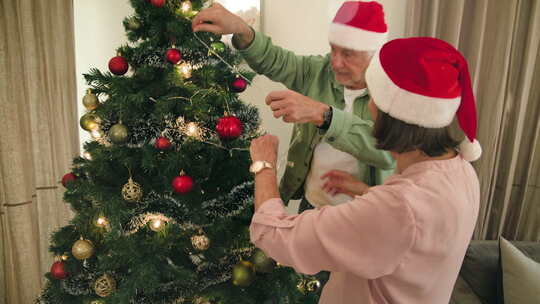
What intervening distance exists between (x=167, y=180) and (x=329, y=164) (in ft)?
1.95

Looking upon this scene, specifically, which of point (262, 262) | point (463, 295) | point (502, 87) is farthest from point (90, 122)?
point (502, 87)

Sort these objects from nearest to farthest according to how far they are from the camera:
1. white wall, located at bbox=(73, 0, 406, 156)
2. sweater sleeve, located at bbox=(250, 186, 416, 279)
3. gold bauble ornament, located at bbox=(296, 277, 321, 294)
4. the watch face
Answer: sweater sleeve, located at bbox=(250, 186, 416, 279) < the watch face < gold bauble ornament, located at bbox=(296, 277, 321, 294) < white wall, located at bbox=(73, 0, 406, 156)

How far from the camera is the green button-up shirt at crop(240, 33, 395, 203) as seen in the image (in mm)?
1179

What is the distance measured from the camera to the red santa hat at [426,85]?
0.65 m

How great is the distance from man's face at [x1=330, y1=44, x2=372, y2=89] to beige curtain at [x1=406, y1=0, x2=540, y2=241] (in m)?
0.86

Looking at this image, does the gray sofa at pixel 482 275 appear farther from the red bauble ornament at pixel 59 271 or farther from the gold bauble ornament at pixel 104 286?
the red bauble ornament at pixel 59 271

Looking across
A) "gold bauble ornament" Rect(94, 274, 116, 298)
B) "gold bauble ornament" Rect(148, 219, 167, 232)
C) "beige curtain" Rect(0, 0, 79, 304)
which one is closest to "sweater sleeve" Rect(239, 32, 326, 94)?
"gold bauble ornament" Rect(148, 219, 167, 232)

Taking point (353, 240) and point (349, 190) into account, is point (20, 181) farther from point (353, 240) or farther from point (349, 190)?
point (353, 240)

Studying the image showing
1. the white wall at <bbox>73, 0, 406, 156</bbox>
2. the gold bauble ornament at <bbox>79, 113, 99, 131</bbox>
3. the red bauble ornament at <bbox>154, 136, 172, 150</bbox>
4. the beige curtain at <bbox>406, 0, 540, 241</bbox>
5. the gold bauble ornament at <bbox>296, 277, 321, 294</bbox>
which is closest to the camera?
the red bauble ornament at <bbox>154, 136, 172, 150</bbox>

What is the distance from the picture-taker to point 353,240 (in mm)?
648

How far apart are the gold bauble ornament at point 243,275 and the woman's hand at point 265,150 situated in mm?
412

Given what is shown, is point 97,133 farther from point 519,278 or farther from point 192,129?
point 519,278

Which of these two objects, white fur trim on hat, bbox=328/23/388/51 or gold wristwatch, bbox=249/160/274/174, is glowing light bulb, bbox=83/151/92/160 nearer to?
gold wristwatch, bbox=249/160/274/174

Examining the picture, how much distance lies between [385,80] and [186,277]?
0.81 m
